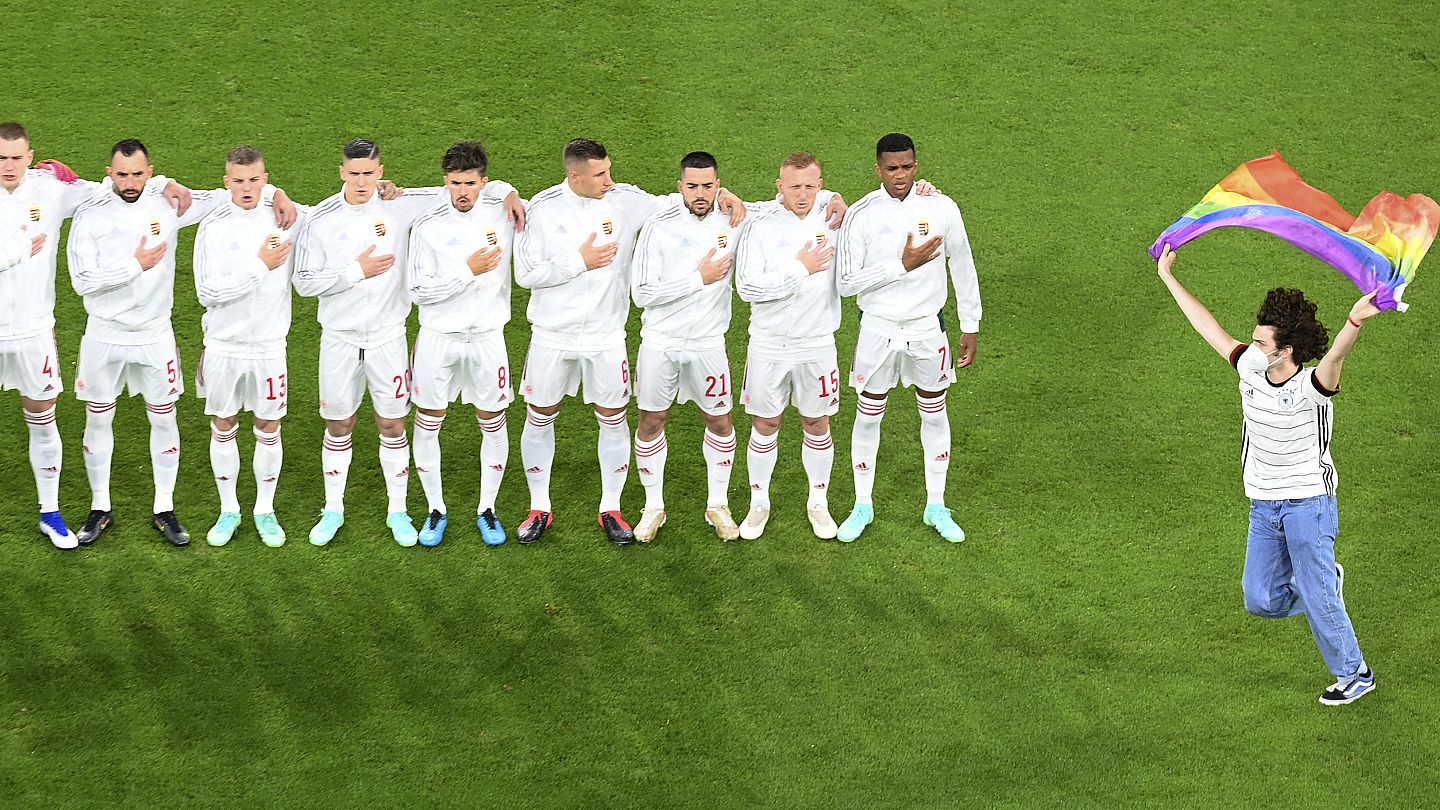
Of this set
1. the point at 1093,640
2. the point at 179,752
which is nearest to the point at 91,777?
the point at 179,752

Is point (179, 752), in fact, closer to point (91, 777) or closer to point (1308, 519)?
point (91, 777)

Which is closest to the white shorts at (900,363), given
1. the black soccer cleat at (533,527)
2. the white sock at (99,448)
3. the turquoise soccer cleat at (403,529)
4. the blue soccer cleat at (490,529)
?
the black soccer cleat at (533,527)

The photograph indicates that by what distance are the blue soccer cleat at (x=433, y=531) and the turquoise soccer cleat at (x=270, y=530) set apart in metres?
0.61

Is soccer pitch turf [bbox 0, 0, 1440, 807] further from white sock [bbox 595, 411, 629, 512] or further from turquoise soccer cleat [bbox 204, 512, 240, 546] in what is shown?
white sock [bbox 595, 411, 629, 512]

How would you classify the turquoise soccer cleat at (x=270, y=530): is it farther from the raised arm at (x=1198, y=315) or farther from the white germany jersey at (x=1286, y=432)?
the white germany jersey at (x=1286, y=432)

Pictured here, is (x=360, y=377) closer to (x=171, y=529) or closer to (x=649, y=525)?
(x=171, y=529)

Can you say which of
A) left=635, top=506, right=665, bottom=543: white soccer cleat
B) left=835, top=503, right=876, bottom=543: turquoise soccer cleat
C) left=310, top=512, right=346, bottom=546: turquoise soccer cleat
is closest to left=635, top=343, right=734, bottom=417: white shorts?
left=635, top=506, right=665, bottom=543: white soccer cleat

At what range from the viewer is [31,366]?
8.83 meters

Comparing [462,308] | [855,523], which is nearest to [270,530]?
[462,308]

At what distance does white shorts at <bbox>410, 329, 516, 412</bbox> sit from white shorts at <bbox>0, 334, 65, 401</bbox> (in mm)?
1805

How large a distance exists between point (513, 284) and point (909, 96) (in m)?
3.40

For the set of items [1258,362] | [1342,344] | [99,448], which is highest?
[1342,344]

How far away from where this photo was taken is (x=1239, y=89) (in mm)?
13008

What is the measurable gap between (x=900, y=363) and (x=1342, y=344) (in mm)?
2497
